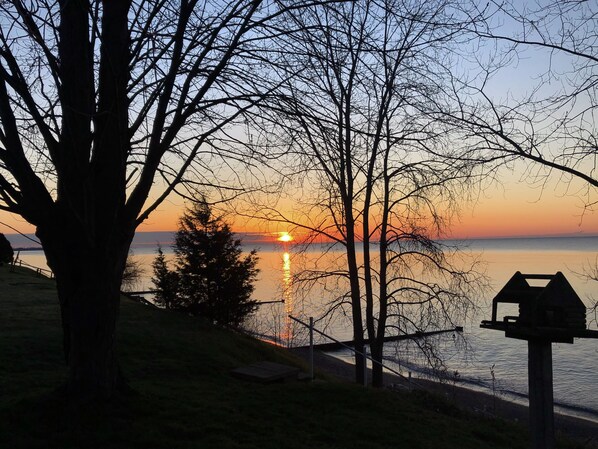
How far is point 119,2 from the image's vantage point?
19.0ft

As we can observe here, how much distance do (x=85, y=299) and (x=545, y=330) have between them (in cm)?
416

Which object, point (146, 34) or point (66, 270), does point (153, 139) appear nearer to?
point (146, 34)

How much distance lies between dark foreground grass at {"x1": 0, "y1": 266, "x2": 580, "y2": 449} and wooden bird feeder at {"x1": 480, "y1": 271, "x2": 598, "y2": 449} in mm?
2279

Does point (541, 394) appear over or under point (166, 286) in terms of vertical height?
under

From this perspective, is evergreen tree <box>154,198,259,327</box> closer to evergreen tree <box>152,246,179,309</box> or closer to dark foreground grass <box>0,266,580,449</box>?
evergreen tree <box>152,246,179,309</box>

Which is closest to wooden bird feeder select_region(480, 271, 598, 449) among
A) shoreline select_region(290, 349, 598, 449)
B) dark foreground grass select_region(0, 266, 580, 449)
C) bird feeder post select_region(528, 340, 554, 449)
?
bird feeder post select_region(528, 340, 554, 449)

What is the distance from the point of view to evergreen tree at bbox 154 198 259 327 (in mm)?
19234

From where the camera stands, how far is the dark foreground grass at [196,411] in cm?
523

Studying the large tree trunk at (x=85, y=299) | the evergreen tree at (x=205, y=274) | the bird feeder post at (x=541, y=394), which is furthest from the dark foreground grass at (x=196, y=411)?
the evergreen tree at (x=205, y=274)

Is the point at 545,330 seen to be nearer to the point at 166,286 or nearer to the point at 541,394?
the point at 541,394

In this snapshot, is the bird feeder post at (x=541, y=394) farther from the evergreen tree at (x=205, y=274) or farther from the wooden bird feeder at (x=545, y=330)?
the evergreen tree at (x=205, y=274)

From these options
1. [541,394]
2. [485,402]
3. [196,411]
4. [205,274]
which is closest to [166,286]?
[205,274]

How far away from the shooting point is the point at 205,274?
19.3m

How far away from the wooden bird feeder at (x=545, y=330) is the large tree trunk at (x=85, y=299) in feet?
12.6
